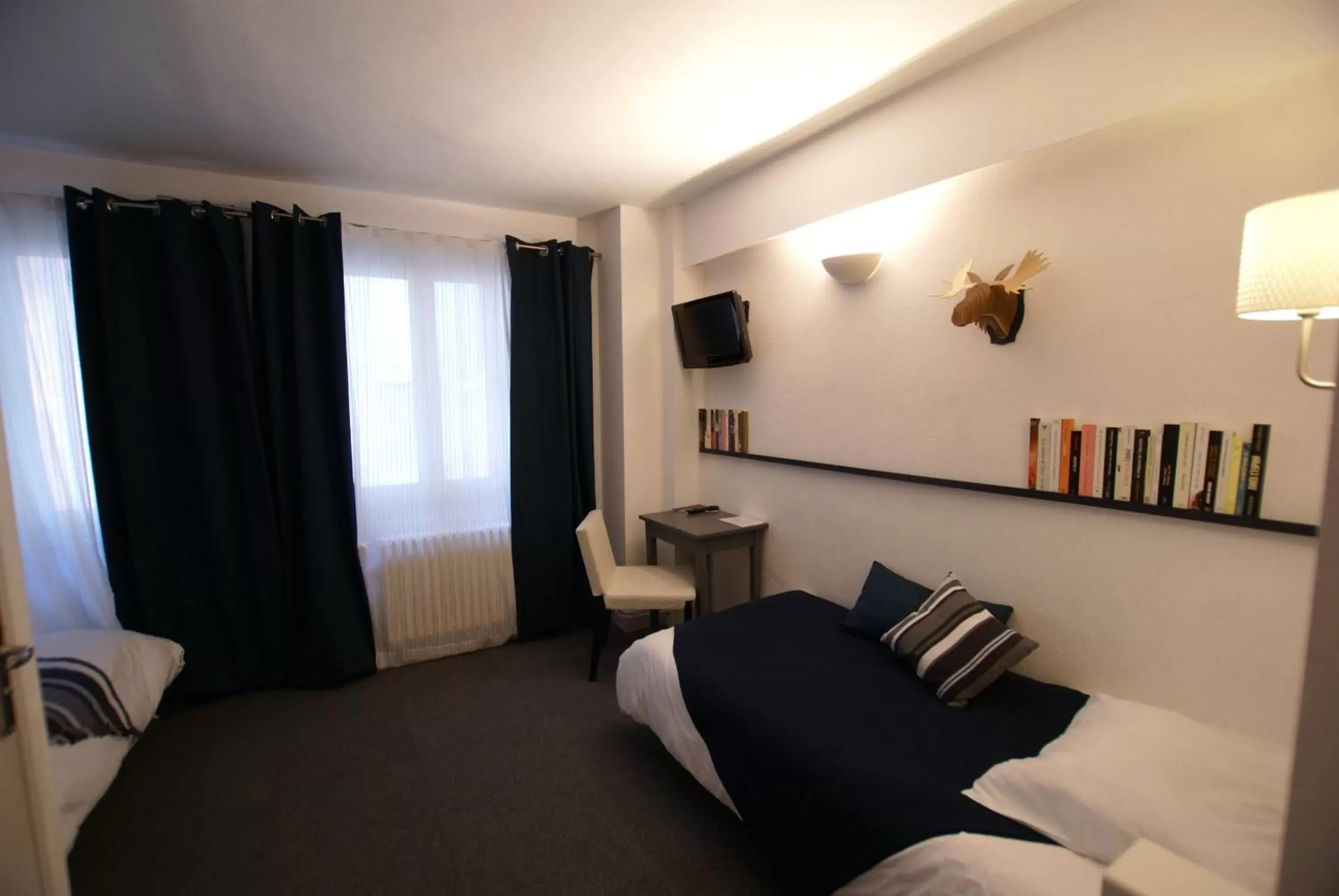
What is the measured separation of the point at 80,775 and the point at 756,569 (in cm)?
270

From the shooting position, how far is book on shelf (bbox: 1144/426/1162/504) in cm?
166

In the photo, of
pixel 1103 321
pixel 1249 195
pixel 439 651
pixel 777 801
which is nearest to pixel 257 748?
pixel 439 651

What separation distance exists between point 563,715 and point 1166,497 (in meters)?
2.43

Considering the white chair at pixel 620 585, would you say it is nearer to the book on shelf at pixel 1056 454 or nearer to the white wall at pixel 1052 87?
the book on shelf at pixel 1056 454

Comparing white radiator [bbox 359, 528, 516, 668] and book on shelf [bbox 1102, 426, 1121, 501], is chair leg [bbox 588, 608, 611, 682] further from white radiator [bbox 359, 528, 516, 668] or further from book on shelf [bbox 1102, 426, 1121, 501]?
book on shelf [bbox 1102, 426, 1121, 501]

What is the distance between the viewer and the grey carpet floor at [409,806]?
175cm

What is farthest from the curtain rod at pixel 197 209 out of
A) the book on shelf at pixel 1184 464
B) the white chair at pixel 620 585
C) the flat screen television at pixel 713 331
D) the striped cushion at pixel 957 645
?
the book on shelf at pixel 1184 464

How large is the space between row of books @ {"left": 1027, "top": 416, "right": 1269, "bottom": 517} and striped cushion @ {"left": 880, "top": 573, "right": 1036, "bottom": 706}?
0.49 m

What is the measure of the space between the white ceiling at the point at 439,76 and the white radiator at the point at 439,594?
1.97 meters

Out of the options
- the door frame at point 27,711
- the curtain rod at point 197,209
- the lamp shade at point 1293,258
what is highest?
the curtain rod at point 197,209

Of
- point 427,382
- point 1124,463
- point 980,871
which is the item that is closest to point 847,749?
point 980,871

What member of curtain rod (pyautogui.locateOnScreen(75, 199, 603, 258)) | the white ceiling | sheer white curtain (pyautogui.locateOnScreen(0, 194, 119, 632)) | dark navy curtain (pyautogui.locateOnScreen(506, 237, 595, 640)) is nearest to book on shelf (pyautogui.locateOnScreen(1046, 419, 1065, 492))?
the white ceiling

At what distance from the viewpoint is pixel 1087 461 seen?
1.82m

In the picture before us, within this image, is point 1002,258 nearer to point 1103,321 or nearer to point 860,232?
point 1103,321
